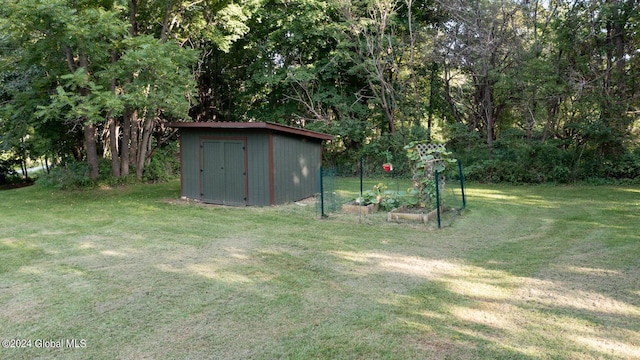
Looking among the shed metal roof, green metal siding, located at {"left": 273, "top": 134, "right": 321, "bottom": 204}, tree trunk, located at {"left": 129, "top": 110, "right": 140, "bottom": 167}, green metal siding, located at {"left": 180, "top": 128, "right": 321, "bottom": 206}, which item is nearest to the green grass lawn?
green metal siding, located at {"left": 180, "top": 128, "right": 321, "bottom": 206}

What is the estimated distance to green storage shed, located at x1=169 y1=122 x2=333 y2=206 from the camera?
912 centimetres

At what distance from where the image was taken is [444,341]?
2854mm

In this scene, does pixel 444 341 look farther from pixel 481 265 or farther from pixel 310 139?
pixel 310 139

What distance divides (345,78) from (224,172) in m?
10.1

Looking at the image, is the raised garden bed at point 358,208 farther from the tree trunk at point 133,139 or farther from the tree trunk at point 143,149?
the tree trunk at point 133,139

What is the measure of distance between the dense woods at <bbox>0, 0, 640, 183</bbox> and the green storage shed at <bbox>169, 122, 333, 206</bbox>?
1291 mm

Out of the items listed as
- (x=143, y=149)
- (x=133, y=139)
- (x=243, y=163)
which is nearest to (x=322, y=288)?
(x=243, y=163)

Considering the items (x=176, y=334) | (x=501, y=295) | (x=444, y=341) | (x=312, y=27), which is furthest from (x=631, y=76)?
(x=176, y=334)

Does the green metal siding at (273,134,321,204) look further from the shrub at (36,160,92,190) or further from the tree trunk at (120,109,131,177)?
the shrub at (36,160,92,190)

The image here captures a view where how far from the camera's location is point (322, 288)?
3.95 metres

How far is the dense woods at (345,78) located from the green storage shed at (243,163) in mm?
1291

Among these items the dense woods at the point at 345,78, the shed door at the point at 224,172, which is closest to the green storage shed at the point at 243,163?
the shed door at the point at 224,172

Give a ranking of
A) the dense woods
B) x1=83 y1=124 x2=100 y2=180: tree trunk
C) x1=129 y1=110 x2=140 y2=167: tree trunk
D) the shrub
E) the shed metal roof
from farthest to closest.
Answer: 1. x1=129 y1=110 x2=140 y2=167: tree trunk
2. x1=83 y1=124 x2=100 y2=180: tree trunk
3. the shrub
4. the dense woods
5. the shed metal roof

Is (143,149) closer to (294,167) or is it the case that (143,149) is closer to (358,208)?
(294,167)
